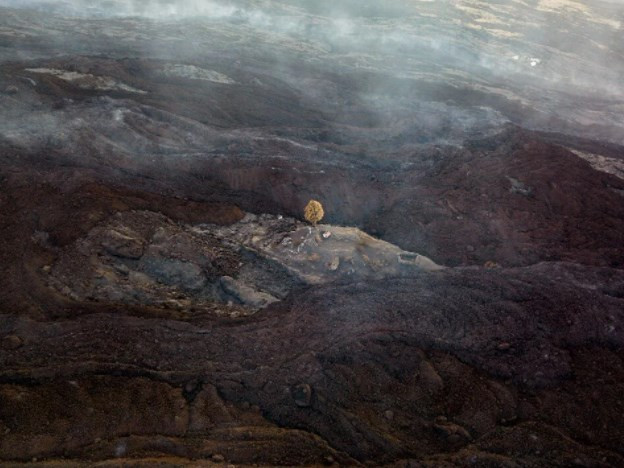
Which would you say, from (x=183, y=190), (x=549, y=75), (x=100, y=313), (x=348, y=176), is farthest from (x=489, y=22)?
(x=100, y=313)

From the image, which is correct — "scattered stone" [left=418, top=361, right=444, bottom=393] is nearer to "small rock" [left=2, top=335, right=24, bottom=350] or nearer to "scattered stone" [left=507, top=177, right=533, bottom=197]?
"small rock" [left=2, top=335, right=24, bottom=350]

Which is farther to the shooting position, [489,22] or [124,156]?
[489,22]

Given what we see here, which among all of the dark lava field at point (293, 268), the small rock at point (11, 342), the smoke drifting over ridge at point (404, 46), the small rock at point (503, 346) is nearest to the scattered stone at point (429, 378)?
the dark lava field at point (293, 268)

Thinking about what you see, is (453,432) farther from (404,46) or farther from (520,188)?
(404,46)

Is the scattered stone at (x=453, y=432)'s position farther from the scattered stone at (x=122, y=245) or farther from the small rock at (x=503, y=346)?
the scattered stone at (x=122, y=245)

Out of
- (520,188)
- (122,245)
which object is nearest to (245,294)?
(122,245)

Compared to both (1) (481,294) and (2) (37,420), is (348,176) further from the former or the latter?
(2) (37,420)
